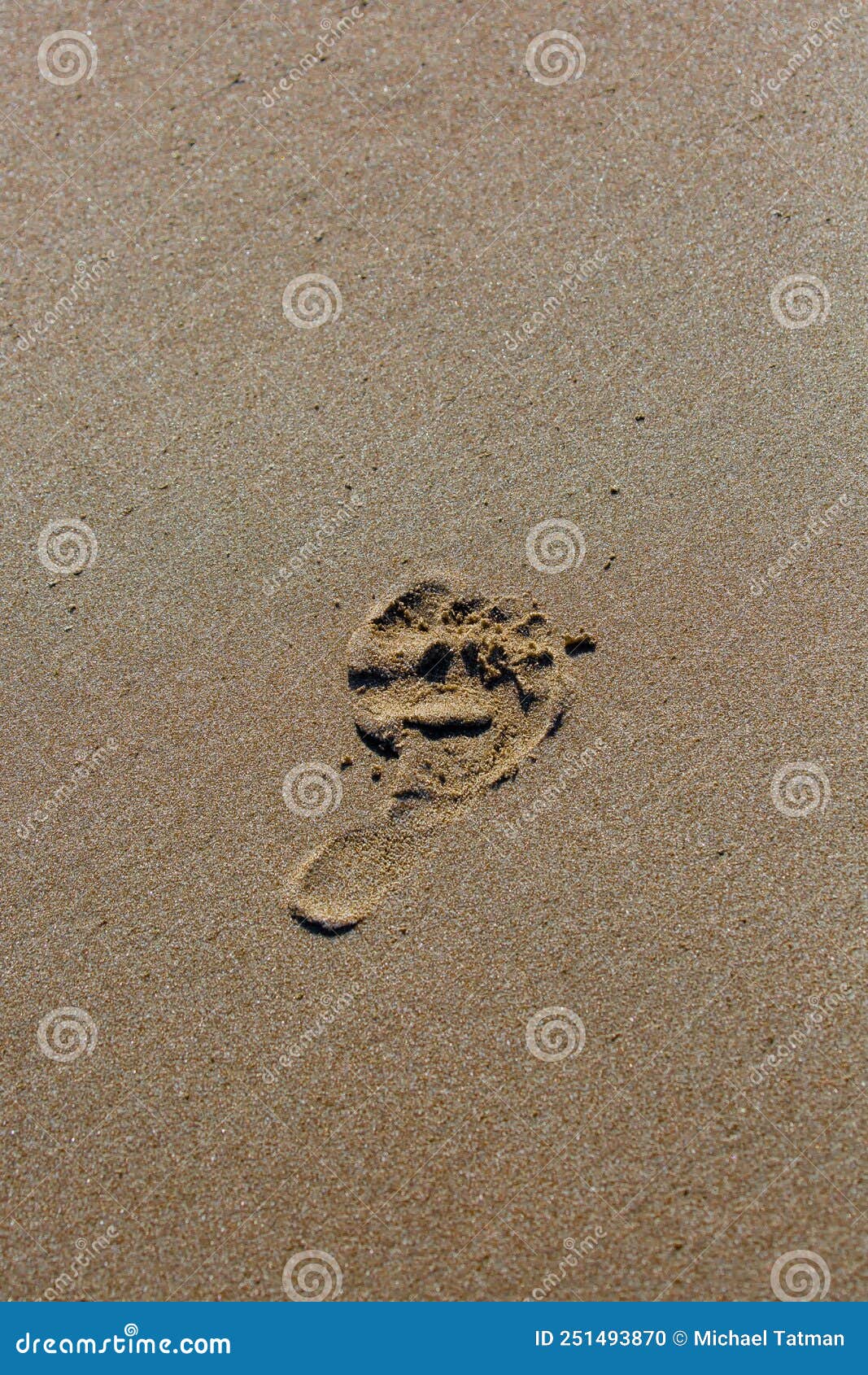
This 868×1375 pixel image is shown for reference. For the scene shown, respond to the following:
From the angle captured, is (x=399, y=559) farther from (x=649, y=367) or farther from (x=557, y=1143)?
(x=557, y=1143)

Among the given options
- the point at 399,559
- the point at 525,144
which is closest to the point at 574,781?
the point at 399,559

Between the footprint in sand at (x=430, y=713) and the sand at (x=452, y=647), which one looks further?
the footprint in sand at (x=430, y=713)

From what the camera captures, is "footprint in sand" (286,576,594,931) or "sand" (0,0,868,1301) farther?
"footprint in sand" (286,576,594,931)

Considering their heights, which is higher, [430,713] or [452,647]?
[452,647]
